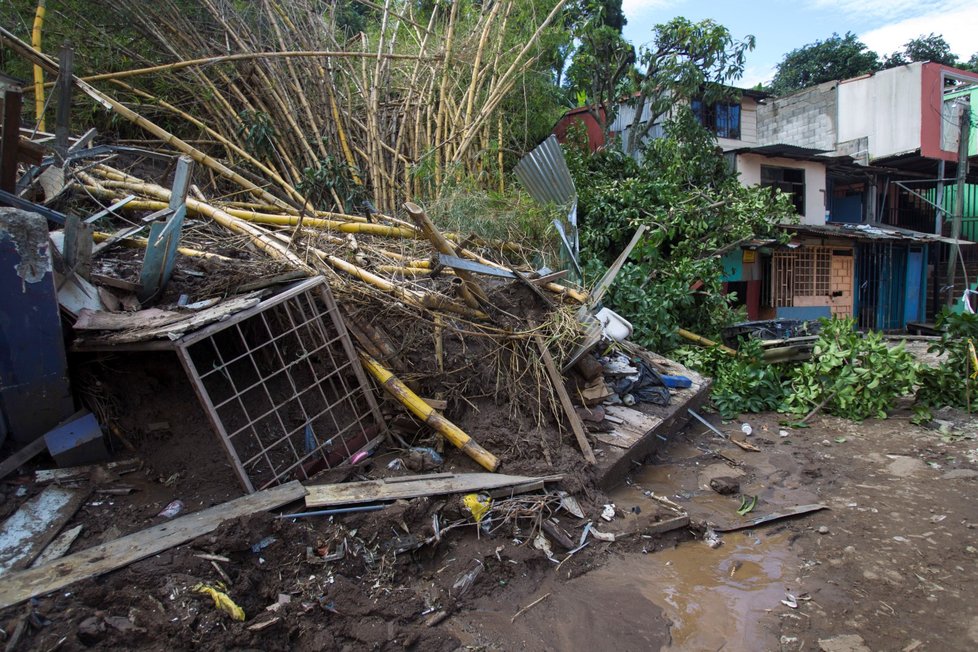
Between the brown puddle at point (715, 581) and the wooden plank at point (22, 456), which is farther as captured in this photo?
the wooden plank at point (22, 456)

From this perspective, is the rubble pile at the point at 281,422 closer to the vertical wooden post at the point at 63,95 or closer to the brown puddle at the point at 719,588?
the vertical wooden post at the point at 63,95

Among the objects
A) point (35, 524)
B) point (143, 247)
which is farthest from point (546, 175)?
point (35, 524)

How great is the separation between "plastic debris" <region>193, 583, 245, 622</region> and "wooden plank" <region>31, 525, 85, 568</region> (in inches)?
36.0

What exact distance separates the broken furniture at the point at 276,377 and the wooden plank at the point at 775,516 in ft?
8.73

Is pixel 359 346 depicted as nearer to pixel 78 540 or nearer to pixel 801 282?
pixel 78 540

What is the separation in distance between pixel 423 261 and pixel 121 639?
3463mm

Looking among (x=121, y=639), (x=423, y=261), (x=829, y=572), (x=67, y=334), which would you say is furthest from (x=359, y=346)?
(x=829, y=572)

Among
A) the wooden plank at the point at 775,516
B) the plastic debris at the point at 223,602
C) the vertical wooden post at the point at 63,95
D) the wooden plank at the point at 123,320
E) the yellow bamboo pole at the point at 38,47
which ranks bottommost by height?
the wooden plank at the point at 775,516

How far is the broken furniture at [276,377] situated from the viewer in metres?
3.49

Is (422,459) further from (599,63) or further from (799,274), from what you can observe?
(799,274)

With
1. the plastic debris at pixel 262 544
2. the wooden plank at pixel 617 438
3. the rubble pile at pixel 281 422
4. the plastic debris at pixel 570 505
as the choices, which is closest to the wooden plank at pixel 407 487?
the rubble pile at pixel 281 422

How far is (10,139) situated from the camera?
411cm

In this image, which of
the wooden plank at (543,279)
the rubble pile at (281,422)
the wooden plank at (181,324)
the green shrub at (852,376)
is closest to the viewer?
the rubble pile at (281,422)

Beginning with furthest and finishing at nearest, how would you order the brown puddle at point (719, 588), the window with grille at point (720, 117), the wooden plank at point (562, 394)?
1. the window with grille at point (720, 117)
2. the wooden plank at point (562, 394)
3. the brown puddle at point (719, 588)
